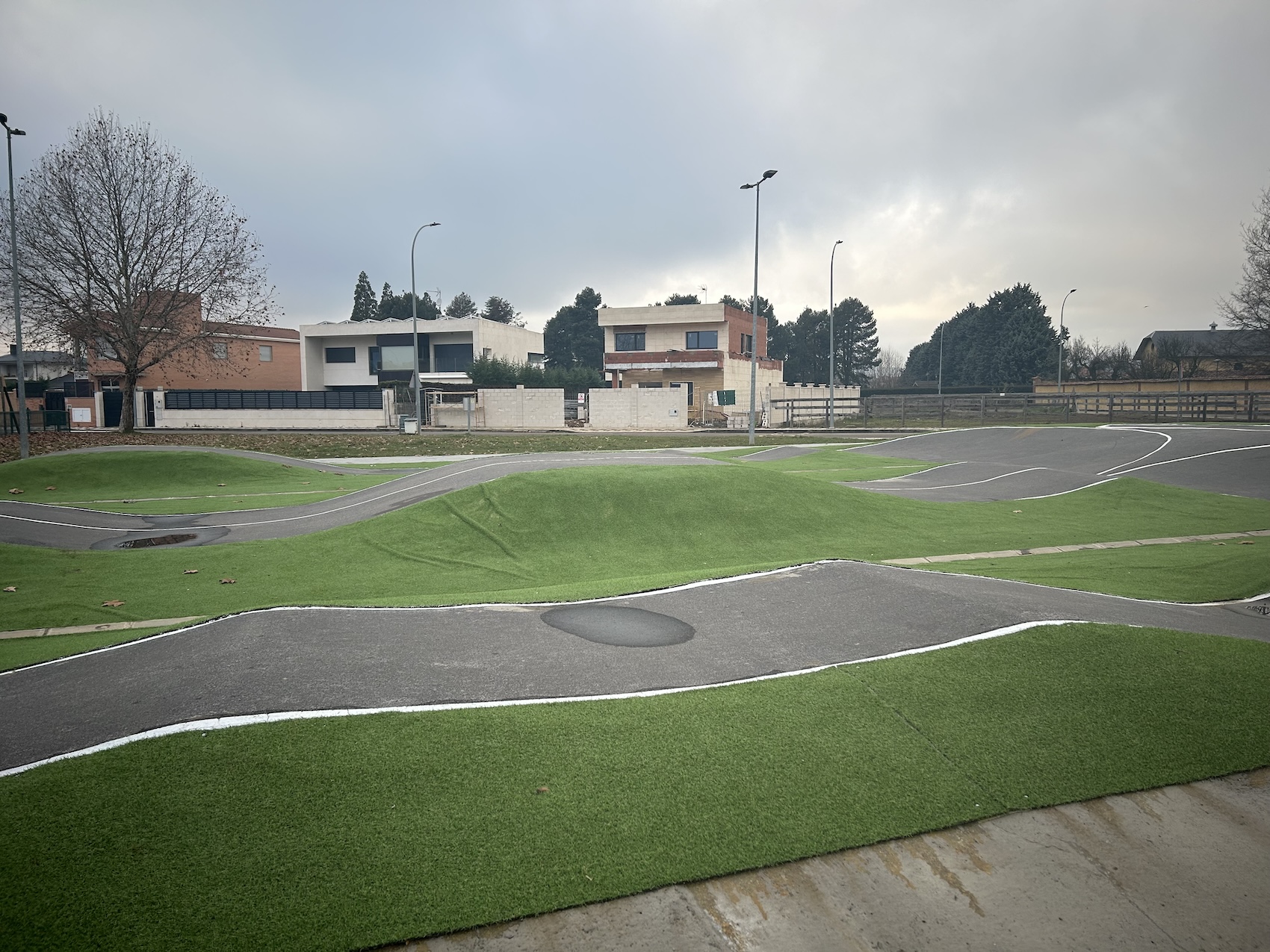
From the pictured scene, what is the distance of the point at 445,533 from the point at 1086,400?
46.8 m

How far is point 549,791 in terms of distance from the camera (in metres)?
4.06

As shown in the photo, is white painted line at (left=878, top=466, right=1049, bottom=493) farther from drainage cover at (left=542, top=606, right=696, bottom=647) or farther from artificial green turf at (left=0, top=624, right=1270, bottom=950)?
artificial green turf at (left=0, top=624, right=1270, bottom=950)

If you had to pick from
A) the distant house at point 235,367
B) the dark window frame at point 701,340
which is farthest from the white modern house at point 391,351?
the dark window frame at point 701,340

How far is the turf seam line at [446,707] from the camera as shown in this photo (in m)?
4.39

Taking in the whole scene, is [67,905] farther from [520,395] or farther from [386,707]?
[520,395]

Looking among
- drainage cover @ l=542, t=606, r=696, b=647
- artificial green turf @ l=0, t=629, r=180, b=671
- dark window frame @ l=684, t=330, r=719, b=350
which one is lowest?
artificial green turf @ l=0, t=629, r=180, b=671

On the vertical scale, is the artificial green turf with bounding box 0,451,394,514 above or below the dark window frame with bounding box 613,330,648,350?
below

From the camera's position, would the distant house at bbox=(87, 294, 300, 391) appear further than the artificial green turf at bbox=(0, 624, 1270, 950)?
Yes

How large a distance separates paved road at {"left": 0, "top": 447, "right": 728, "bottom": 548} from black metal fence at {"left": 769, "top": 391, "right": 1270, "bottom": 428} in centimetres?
3450

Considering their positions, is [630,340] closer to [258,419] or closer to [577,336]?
[258,419]

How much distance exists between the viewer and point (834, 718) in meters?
4.92

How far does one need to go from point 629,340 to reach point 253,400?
1187 inches

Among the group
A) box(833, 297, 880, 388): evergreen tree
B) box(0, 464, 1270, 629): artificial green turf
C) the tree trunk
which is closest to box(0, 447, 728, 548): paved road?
box(0, 464, 1270, 629): artificial green turf

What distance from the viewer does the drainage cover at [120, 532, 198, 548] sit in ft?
41.1
